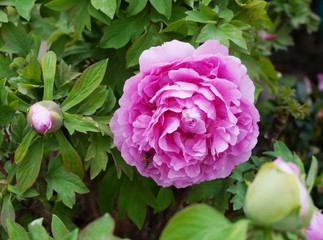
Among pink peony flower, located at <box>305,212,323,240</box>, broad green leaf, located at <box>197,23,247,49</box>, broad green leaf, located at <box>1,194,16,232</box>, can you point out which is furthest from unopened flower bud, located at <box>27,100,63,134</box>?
pink peony flower, located at <box>305,212,323,240</box>

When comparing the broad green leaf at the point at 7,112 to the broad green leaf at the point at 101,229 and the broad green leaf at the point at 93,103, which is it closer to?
the broad green leaf at the point at 93,103

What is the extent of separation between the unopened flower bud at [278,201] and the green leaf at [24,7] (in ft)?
1.48

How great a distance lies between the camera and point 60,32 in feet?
3.05

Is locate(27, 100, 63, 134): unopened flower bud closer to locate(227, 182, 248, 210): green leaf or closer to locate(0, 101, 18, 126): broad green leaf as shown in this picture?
locate(0, 101, 18, 126): broad green leaf

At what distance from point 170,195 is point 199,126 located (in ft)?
0.70

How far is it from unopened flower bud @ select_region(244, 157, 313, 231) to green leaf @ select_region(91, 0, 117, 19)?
14.1 inches

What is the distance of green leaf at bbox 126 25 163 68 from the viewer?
0.72m

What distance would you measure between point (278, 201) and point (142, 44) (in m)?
0.39

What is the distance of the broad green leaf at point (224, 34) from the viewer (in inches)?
26.2

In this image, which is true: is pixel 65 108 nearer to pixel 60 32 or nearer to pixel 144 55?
pixel 144 55

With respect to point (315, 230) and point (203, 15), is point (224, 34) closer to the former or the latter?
point (203, 15)

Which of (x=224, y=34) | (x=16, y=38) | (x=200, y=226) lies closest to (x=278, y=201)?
(x=200, y=226)

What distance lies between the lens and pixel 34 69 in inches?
26.7

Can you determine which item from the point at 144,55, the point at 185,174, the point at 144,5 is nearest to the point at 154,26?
the point at 144,5
